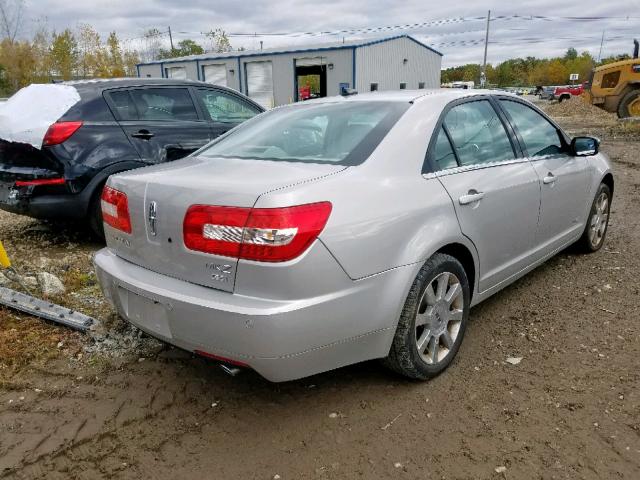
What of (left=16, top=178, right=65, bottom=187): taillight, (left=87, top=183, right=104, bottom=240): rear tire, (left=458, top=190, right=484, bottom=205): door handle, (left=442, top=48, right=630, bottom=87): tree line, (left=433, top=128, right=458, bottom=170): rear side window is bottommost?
A: (left=442, top=48, right=630, bottom=87): tree line

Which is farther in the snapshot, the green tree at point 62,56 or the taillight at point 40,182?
the green tree at point 62,56

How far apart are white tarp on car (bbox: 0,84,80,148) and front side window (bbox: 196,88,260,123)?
1.49m

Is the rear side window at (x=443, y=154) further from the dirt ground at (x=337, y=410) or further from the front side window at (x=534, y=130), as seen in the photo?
the dirt ground at (x=337, y=410)

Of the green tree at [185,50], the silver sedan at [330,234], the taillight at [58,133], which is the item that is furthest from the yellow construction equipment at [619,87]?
the green tree at [185,50]

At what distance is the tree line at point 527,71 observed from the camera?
293ft

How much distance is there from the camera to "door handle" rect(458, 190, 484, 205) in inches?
111

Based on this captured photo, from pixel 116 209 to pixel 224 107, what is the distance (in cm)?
380

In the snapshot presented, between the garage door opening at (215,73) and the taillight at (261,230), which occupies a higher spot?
the taillight at (261,230)

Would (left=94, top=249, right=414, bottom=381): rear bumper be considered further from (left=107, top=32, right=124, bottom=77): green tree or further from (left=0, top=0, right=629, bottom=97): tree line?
(left=107, top=32, right=124, bottom=77): green tree

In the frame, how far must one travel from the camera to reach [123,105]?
520 centimetres

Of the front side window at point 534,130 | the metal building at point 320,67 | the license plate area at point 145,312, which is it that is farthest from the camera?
the metal building at point 320,67

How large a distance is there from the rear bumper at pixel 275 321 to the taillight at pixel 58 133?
269 cm

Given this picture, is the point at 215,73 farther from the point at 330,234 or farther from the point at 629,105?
the point at 330,234

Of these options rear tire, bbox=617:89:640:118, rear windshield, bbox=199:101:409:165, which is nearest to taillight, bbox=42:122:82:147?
rear windshield, bbox=199:101:409:165
